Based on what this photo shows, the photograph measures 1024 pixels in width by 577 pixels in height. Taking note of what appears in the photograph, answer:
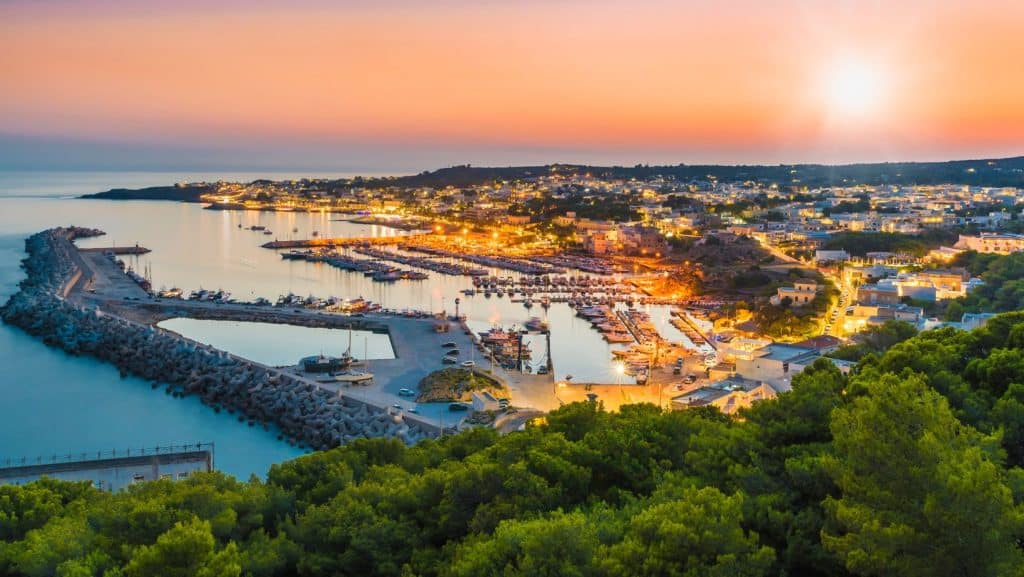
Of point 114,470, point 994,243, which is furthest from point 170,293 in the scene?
point 994,243

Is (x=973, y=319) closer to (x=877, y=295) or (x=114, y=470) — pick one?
(x=877, y=295)

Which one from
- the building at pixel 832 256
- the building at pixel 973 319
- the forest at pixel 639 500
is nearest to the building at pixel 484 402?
the forest at pixel 639 500

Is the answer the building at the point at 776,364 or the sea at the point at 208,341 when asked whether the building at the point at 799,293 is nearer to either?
the sea at the point at 208,341

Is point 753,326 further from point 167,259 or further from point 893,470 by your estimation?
point 167,259

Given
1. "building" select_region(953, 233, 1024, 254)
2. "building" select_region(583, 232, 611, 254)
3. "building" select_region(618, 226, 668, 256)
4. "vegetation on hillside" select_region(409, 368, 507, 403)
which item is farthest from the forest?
→ "building" select_region(583, 232, 611, 254)

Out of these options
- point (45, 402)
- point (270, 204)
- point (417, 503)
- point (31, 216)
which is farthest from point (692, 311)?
point (270, 204)
